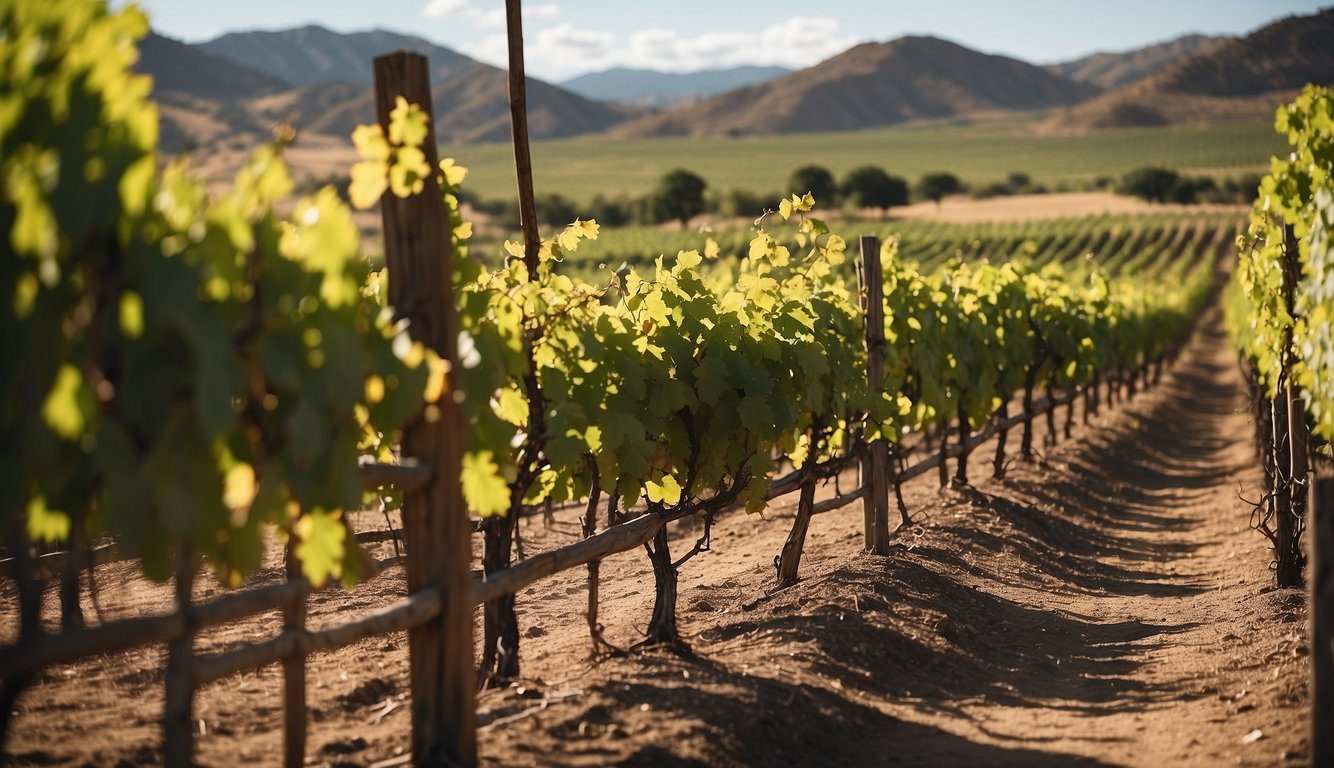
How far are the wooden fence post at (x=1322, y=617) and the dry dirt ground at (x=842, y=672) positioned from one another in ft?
2.32

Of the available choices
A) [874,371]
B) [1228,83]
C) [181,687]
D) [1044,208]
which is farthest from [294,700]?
[1228,83]

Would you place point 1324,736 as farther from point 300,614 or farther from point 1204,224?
point 1204,224

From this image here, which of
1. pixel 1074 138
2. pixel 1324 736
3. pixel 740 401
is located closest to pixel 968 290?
pixel 740 401

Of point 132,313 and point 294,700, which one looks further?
point 294,700

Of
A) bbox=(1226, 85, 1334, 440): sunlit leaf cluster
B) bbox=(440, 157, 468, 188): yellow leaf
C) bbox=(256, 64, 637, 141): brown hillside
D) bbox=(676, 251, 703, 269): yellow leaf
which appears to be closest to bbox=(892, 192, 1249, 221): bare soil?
bbox=(256, 64, 637, 141): brown hillside

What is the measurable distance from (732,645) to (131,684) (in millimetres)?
2621

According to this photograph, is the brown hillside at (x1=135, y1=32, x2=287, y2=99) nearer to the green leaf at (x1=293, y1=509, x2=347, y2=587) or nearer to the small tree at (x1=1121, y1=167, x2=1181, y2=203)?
the small tree at (x1=1121, y1=167, x2=1181, y2=203)

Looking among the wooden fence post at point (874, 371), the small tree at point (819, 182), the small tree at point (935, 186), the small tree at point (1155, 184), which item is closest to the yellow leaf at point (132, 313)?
→ the wooden fence post at point (874, 371)

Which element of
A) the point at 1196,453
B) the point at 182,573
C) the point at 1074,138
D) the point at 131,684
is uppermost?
the point at 1074,138

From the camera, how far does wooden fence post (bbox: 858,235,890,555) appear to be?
7.46 meters

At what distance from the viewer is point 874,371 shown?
750cm

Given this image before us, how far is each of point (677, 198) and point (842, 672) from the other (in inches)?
3124

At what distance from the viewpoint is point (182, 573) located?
2797 mm

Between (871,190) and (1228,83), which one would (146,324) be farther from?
(1228,83)
